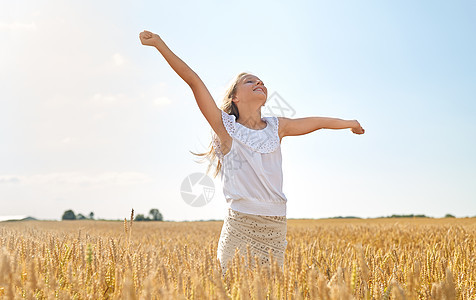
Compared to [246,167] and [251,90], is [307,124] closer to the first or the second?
[251,90]

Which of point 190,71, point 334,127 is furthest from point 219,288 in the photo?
point 334,127

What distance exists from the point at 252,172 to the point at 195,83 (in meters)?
0.68

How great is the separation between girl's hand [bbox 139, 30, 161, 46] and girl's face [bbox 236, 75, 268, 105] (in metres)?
0.83

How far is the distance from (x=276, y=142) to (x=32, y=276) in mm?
2035

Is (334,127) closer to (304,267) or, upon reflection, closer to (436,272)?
(436,272)

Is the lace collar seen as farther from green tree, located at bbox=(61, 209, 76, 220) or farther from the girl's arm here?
green tree, located at bbox=(61, 209, 76, 220)

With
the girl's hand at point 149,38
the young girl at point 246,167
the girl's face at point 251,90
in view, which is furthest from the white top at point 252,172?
the girl's hand at point 149,38

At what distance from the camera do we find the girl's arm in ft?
10.6

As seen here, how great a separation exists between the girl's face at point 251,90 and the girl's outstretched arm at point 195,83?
0.37 meters

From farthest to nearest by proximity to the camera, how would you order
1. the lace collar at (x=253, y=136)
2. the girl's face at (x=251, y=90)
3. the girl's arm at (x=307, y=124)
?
the girl's arm at (x=307, y=124), the girl's face at (x=251, y=90), the lace collar at (x=253, y=136)

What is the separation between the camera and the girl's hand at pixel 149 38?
2418 millimetres

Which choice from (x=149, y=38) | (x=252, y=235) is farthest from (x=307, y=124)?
(x=149, y=38)

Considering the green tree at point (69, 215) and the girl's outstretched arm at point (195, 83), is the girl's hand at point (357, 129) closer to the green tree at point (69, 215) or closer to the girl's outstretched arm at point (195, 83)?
the girl's outstretched arm at point (195, 83)

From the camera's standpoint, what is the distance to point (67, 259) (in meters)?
2.28
